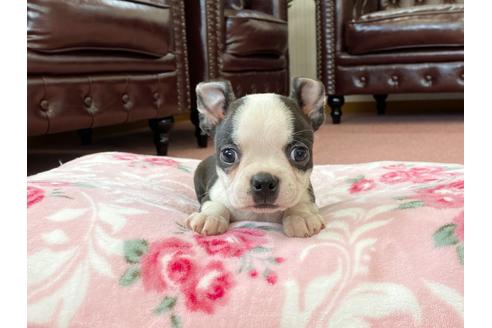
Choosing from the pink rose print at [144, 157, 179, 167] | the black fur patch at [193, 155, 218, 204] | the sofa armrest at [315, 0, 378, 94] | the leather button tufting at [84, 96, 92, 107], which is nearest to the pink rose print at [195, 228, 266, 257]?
the black fur patch at [193, 155, 218, 204]

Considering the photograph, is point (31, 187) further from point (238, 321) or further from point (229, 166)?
point (238, 321)

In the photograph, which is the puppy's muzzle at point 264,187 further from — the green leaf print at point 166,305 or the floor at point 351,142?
the floor at point 351,142

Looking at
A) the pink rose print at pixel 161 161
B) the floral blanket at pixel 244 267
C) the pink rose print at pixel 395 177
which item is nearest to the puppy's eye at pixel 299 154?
the floral blanket at pixel 244 267

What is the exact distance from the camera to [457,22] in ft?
10.8

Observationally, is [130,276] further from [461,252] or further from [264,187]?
[461,252]

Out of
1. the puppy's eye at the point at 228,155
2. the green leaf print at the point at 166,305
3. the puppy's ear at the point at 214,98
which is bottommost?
the green leaf print at the point at 166,305

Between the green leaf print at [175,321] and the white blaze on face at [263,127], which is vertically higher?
the white blaze on face at [263,127]

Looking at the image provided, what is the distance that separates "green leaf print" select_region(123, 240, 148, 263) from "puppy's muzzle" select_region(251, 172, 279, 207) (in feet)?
0.64

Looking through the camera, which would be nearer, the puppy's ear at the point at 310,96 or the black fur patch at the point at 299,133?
the black fur patch at the point at 299,133

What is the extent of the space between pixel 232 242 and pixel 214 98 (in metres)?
0.34

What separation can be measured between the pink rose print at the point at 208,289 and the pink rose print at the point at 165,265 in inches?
0.8

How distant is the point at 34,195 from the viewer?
3.29 ft

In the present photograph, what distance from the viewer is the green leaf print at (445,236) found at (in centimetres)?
81
